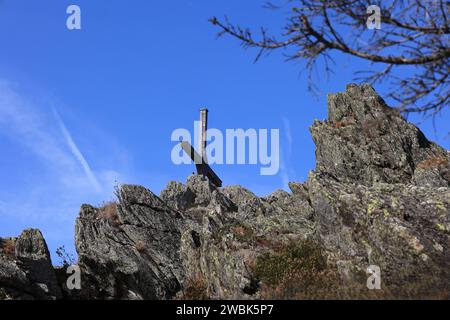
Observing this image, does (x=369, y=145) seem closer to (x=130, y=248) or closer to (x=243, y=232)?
(x=243, y=232)

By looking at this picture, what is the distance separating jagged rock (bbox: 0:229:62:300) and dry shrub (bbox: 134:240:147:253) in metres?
4.61

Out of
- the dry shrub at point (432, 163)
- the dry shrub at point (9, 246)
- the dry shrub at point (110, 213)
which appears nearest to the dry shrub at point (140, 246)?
the dry shrub at point (110, 213)

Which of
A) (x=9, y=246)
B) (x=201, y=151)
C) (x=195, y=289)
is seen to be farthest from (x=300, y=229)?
(x=201, y=151)

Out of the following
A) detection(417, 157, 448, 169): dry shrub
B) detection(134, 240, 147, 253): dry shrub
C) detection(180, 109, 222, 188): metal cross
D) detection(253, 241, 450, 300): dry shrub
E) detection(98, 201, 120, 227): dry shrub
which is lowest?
detection(253, 241, 450, 300): dry shrub

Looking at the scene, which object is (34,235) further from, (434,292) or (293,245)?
(434,292)

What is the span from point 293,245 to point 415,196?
5.36m

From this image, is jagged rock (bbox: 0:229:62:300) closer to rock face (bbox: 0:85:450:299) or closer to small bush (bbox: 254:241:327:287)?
rock face (bbox: 0:85:450:299)

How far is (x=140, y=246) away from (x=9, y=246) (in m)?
6.88

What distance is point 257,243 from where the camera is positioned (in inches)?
894

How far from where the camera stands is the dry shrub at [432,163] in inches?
1405

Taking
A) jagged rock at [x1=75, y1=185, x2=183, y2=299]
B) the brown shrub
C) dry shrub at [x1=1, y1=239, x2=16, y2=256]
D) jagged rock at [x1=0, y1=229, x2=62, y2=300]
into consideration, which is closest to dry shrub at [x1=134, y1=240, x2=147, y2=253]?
jagged rock at [x1=75, y1=185, x2=183, y2=299]

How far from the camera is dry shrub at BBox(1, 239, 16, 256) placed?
88.7 feet

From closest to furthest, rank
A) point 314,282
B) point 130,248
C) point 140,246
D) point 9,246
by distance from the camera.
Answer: point 314,282, point 9,246, point 130,248, point 140,246

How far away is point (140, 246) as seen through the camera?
29172mm
